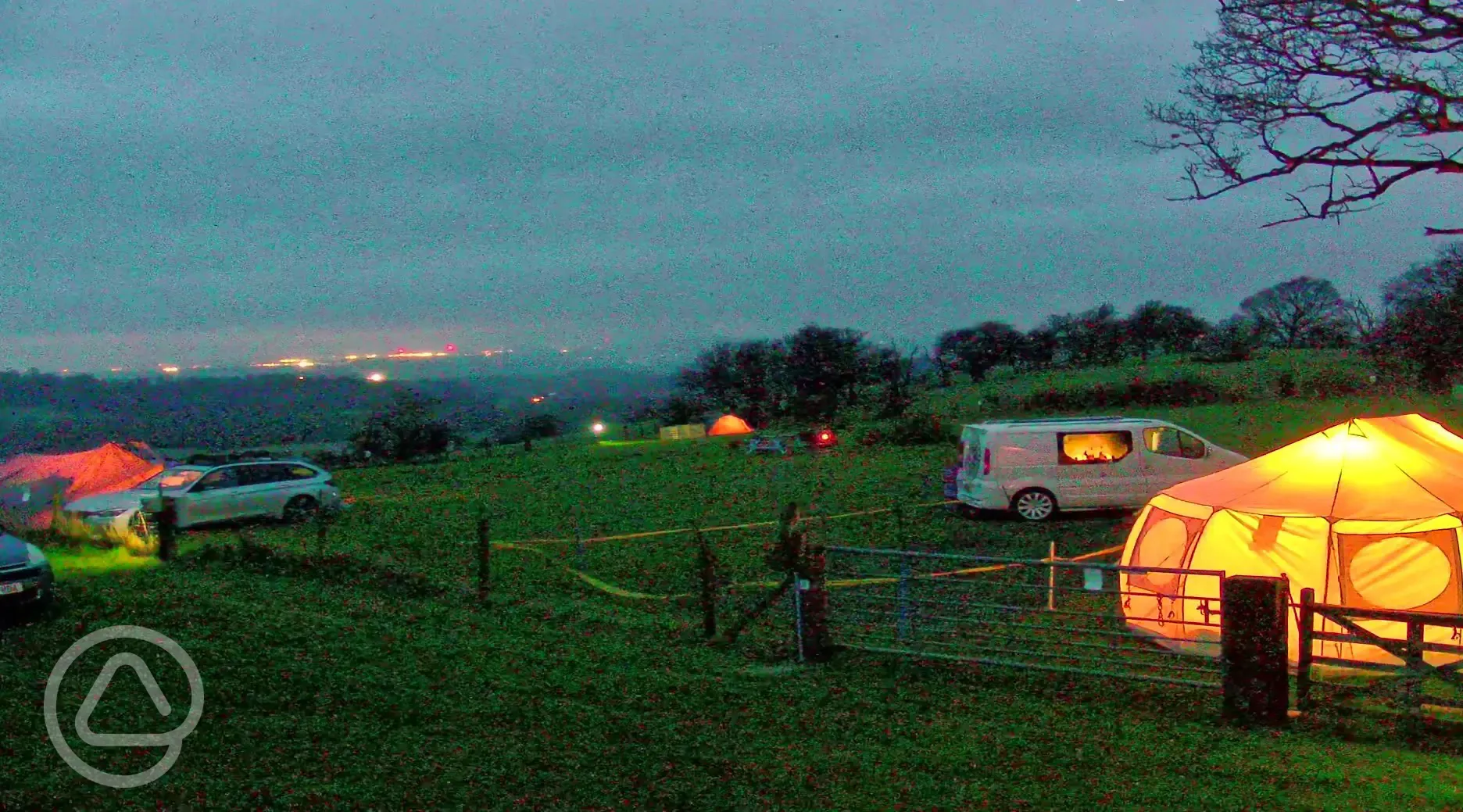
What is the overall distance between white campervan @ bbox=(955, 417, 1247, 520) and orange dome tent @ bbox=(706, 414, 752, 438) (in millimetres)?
24174

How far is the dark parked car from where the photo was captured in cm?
884

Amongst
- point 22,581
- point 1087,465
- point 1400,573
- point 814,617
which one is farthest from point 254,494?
point 1400,573

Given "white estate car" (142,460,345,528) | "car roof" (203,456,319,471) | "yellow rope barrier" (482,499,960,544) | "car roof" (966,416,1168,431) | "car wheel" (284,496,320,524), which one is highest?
"car roof" (966,416,1168,431)

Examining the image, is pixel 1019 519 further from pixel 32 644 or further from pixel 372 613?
pixel 32 644

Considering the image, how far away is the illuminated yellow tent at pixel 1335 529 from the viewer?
8711mm

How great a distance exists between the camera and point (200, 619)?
8.67 m

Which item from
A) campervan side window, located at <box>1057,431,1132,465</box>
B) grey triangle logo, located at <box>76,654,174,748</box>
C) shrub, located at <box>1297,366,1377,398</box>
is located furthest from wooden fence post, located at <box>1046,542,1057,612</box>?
shrub, located at <box>1297,366,1377,398</box>

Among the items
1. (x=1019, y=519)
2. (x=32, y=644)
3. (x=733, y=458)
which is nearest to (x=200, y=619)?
(x=32, y=644)

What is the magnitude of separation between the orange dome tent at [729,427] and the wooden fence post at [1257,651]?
3338cm

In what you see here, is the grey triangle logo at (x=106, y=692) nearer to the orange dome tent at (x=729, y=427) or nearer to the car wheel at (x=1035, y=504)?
the car wheel at (x=1035, y=504)

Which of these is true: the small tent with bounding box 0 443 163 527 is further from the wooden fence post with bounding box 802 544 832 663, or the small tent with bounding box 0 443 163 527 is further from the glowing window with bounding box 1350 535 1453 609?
the glowing window with bounding box 1350 535 1453 609

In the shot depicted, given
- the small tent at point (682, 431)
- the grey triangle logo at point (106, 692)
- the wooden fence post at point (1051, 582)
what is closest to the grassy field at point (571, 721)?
the grey triangle logo at point (106, 692)

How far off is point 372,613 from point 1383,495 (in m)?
9.14

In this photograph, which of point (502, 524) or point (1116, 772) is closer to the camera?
point (1116, 772)
